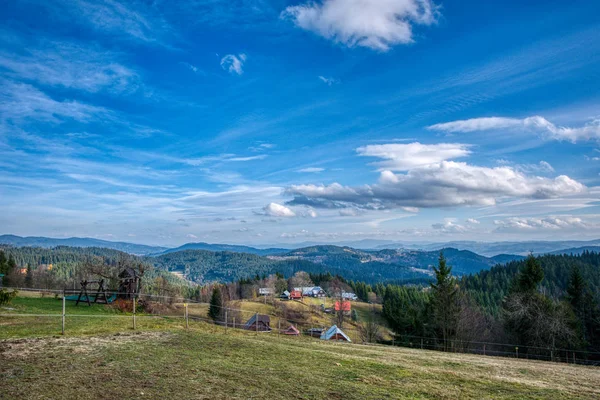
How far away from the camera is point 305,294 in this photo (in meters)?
124

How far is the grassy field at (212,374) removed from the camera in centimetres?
763

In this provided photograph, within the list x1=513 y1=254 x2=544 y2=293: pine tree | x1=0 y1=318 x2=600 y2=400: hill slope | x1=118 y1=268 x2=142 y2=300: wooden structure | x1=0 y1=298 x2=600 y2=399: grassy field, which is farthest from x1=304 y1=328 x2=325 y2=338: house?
x1=0 y1=318 x2=600 y2=400: hill slope

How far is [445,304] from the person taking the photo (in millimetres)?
39219

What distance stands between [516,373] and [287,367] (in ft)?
29.8

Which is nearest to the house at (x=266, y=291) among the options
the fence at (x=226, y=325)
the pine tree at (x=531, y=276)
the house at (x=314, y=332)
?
the house at (x=314, y=332)

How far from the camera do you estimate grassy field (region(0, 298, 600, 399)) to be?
7.63 metres

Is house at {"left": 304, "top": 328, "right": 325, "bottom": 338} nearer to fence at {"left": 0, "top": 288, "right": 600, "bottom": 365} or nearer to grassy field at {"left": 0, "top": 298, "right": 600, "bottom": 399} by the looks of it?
fence at {"left": 0, "top": 288, "right": 600, "bottom": 365}

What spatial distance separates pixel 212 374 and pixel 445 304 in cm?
3552

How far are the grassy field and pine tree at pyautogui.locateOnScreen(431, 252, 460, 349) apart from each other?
999 inches

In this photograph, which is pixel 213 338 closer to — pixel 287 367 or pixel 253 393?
pixel 287 367

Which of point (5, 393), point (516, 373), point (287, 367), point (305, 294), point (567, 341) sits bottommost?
point (305, 294)

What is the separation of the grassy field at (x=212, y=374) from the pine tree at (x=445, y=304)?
83.2ft

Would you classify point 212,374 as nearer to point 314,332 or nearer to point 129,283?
point 129,283

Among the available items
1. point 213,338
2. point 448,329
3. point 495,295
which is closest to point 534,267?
point 448,329
